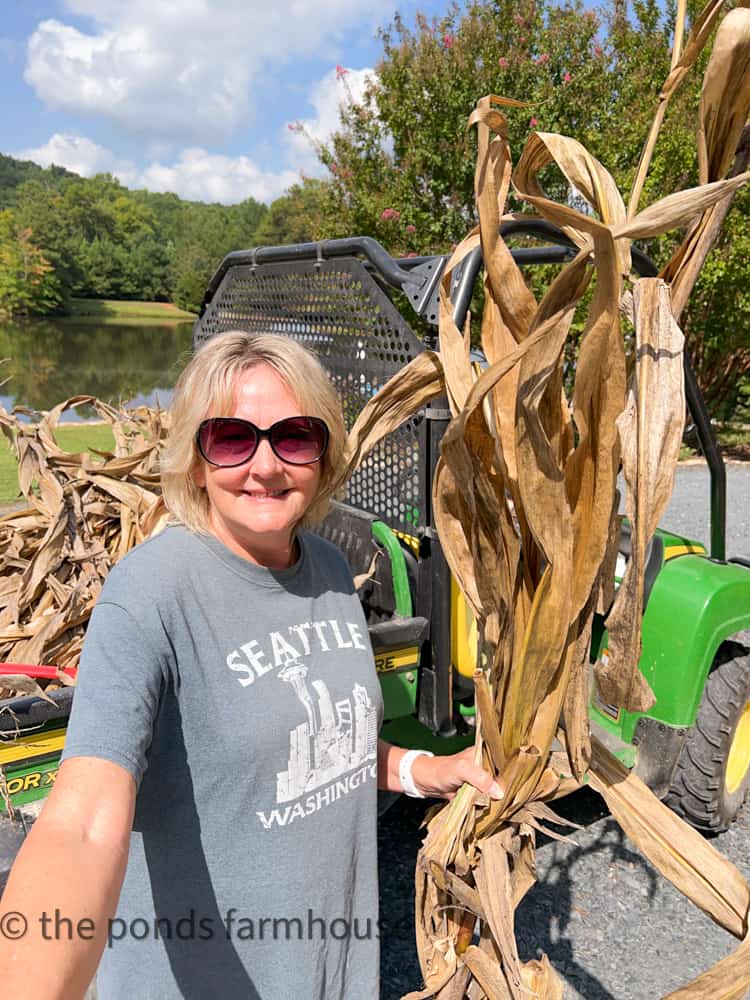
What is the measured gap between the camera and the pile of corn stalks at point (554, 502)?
1.04 m

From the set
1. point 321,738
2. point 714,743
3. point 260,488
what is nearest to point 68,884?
point 321,738

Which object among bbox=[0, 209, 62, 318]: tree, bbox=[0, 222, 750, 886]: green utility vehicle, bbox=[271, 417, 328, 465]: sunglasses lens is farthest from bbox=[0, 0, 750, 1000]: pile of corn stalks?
bbox=[0, 209, 62, 318]: tree

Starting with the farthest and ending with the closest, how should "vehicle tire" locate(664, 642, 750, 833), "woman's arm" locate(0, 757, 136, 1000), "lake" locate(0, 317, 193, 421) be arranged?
1. "lake" locate(0, 317, 193, 421)
2. "vehicle tire" locate(664, 642, 750, 833)
3. "woman's arm" locate(0, 757, 136, 1000)

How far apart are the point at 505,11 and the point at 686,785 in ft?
30.8

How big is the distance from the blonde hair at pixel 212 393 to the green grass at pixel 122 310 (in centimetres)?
6414

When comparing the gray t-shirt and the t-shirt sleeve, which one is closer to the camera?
the t-shirt sleeve

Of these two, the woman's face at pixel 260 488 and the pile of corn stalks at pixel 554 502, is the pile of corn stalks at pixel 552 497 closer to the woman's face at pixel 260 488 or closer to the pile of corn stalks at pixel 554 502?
the pile of corn stalks at pixel 554 502

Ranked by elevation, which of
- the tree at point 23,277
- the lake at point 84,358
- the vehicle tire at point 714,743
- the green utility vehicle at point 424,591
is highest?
the tree at point 23,277

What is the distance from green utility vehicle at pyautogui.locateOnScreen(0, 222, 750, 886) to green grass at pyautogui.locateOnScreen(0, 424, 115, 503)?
5397 mm

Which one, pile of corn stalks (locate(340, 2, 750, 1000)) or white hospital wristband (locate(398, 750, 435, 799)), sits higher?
pile of corn stalks (locate(340, 2, 750, 1000))

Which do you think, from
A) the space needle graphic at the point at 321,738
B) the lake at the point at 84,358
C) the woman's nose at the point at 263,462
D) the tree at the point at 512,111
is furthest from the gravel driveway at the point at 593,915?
the tree at the point at 512,111

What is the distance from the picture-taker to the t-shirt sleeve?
3.25 ft

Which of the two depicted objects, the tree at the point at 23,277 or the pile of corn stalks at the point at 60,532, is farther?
the tree at the point at 23,277

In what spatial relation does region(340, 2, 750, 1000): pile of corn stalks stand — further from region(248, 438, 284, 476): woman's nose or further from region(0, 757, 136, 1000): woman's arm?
Answer: region(0, 757, 136, 1000): woman's arm
